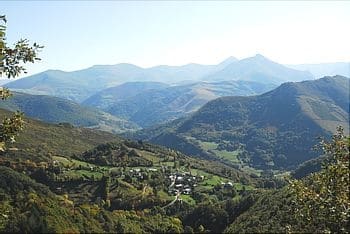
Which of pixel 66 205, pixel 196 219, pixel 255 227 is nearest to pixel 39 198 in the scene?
pixel 66 205

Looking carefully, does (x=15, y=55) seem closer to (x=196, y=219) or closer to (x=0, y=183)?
(x=196, y=219)

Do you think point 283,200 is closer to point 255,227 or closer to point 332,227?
point 255,227

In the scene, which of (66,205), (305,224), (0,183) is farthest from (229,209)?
(305,224)

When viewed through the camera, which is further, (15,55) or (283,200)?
(283,200)

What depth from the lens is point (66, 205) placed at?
154250 mm

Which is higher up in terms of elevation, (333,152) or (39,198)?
(333,152)

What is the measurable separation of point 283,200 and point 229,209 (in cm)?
3326

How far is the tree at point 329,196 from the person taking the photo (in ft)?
59.4

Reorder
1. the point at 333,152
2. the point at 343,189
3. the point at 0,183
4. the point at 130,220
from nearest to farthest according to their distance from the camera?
1. the point at 343,189
2. the point at 333,152
3. the point at 130,220
4. the point at 0,183

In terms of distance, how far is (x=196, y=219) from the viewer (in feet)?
513

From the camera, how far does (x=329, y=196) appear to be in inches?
739

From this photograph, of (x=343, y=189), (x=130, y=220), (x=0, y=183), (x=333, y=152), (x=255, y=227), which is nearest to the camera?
(x=343, y=189)

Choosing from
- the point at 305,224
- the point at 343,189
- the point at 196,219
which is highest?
the point at 343,189

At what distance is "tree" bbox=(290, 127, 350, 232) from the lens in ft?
59.4
